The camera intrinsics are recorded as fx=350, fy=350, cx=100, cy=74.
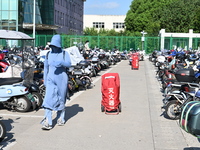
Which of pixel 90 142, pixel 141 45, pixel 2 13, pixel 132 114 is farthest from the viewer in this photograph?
pixel 2 13

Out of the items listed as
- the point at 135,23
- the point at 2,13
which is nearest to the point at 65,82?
the point at 2,13

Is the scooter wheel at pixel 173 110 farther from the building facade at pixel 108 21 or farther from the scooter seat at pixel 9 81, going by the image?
the building facade at pixel 108 21

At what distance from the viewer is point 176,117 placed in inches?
326

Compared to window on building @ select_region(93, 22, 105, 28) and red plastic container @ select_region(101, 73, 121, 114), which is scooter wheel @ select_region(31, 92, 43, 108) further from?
window on building @ select_region(93, 22, 105, 28)

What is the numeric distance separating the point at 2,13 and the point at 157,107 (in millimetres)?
40263

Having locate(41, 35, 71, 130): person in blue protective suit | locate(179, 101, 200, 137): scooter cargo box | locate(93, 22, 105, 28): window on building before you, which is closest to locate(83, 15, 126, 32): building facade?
locate(93, 22, 105, 28): window on building

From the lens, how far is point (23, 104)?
345 inches

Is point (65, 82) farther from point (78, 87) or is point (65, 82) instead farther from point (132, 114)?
point (78, 87)

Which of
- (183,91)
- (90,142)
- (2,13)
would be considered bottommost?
(90,142)

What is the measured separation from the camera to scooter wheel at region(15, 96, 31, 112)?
8719 millimetres

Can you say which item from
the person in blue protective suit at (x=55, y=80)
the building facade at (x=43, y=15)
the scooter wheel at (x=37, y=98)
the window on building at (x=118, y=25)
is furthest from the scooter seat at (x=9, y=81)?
the window on building at (x=118, y=25)

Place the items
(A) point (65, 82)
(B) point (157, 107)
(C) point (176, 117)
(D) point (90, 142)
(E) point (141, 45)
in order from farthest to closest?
(E) point (141, 45), (B) point (157, 107), (C) point (176, 117), (A) point (65, 82), (D) point (90, 142)

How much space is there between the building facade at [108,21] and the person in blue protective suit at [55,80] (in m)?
87.4

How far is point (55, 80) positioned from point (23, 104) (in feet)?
6.19
